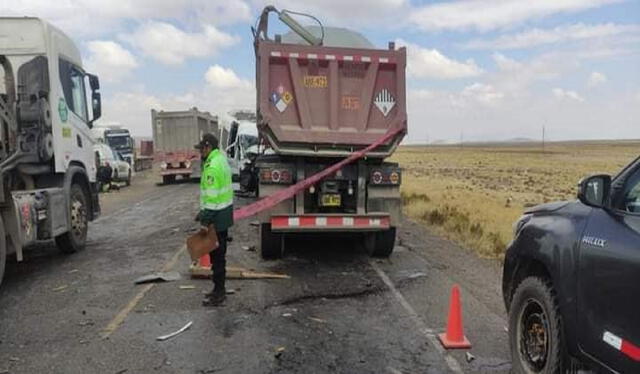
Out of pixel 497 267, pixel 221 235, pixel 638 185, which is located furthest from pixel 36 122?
pixel 638 185

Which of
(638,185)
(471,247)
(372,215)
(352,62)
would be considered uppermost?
(352,62)

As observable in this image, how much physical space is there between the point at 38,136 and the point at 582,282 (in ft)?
25.2

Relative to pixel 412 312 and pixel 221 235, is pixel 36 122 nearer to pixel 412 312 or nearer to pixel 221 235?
pixel 221 235

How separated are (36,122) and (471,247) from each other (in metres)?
7.33

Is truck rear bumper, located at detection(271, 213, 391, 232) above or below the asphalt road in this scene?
above

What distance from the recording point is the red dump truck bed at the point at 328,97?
9070mm

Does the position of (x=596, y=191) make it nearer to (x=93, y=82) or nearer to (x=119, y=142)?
(x=93, y=82)

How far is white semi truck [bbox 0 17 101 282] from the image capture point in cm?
843

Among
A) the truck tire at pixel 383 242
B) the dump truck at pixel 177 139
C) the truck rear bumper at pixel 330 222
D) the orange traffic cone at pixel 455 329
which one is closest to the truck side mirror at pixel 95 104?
the truck rear bumper at pixel 330 222

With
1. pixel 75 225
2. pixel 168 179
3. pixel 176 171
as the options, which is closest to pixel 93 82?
pixel 75 225

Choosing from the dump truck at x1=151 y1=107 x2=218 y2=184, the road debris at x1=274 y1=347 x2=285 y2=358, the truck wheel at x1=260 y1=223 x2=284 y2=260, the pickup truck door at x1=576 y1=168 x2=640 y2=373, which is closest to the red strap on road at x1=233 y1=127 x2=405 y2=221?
the truck wheel at x1=260 y1=223 x2=284 y2=260

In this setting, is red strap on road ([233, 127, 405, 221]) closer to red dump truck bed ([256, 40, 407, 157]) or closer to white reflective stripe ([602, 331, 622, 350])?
red dump truck bed ([256, 40, 407, 157])

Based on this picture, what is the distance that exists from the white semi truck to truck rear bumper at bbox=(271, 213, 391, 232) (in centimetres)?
320

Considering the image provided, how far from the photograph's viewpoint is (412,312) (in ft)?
22.1
